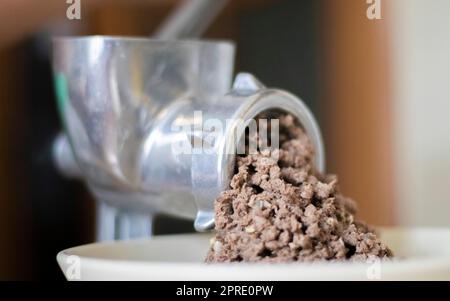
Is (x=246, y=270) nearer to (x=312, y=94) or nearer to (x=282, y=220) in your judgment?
(x=282, y=220)

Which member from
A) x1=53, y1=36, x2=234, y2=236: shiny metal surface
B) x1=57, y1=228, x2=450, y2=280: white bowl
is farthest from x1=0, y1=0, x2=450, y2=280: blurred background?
x1=57, y1=228, x2=450, y2=280: white bowl

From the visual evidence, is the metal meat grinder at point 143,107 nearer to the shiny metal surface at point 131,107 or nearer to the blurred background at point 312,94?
the shiny metal surface at point 131,107

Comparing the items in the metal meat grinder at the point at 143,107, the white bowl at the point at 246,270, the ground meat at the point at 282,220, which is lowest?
the white bowl at the point at 246,270

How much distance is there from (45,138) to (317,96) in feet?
1.41

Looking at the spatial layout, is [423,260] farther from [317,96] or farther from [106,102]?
[317,96]

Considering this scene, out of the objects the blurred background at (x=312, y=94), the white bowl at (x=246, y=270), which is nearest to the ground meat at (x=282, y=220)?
the white bowl at (x=246, y=270)

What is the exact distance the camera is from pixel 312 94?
1.04m

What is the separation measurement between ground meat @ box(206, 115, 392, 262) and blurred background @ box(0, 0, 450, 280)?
0.36 m

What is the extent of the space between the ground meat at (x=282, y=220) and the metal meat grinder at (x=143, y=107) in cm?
4

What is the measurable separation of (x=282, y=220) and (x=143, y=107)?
168mm

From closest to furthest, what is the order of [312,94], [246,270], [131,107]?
[246,270] → [131,107] → [312,94]

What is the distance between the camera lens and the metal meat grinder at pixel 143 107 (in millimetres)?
509

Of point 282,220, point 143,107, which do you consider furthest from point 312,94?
point 282,220

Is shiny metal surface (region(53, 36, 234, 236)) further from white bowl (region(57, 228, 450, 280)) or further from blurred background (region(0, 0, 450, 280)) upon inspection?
blurred background (region(0, 0, 450, 280))
